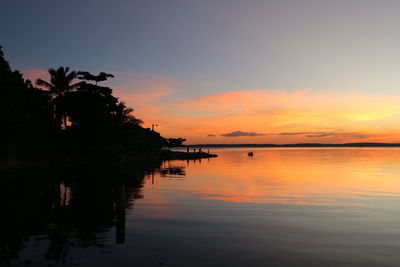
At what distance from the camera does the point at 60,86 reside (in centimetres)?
5988

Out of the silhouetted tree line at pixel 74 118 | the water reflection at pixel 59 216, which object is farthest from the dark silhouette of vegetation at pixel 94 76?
the water reflection at pixel 59 216

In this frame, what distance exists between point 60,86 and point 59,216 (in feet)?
158

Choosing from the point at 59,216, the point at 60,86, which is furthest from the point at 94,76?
the point at 59,216

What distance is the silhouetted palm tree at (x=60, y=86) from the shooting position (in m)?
59.0

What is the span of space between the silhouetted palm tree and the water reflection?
31268 millimetres

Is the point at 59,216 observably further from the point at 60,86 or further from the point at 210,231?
the point at 60,86

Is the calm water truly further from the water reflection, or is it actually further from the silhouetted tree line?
the silhouetted tree line

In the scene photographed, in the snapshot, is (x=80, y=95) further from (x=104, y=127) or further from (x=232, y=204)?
(x=232, y=204)

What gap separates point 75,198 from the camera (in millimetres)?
23891

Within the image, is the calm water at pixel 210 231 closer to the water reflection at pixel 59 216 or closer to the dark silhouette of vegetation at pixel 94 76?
the water reflection at pixel 59 216

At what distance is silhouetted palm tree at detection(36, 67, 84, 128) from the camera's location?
194 ft

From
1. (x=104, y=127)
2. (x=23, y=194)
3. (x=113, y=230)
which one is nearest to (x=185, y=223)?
(x=113, y=230)

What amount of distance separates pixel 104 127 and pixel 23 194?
3860 cm

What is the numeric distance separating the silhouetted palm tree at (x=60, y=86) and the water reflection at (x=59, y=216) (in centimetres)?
3127
